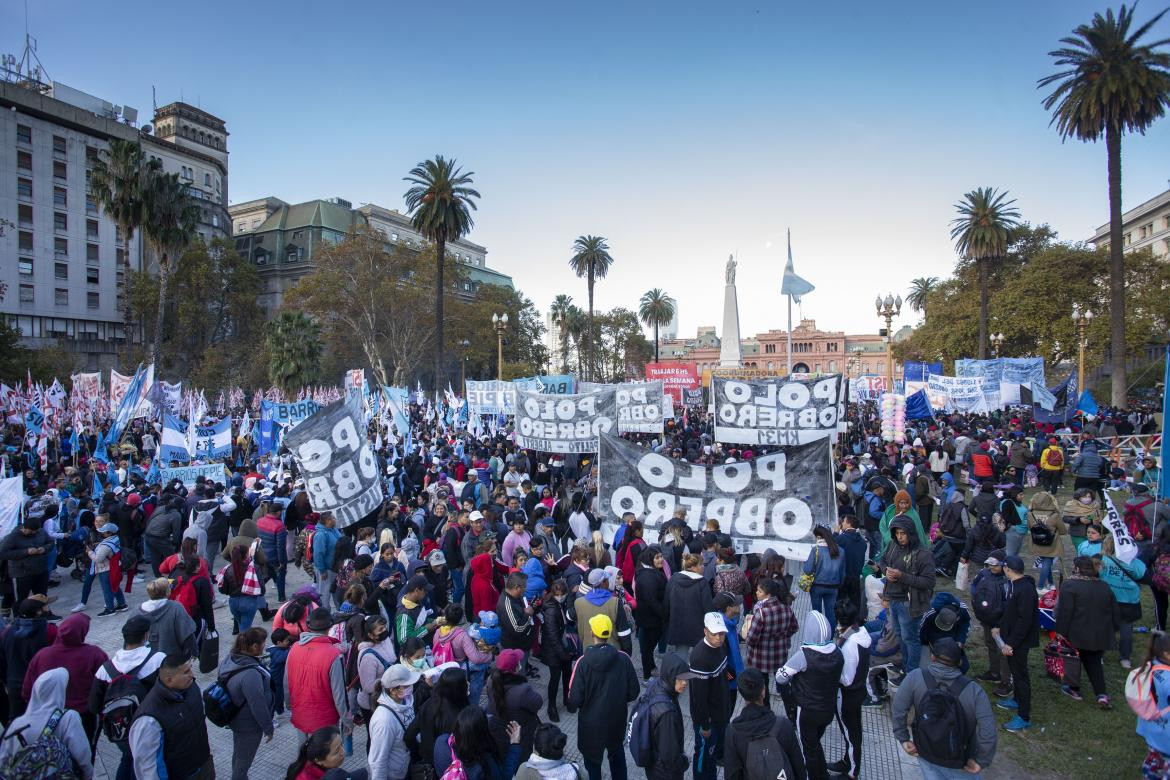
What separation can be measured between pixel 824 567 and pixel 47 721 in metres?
6.92

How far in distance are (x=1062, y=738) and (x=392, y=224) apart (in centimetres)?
8125

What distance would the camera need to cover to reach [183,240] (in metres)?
39.2

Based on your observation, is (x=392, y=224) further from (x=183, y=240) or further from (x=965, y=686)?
(x=965, y=686)

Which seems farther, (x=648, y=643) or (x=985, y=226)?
(x=985, y=226)

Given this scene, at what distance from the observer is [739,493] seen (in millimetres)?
7777

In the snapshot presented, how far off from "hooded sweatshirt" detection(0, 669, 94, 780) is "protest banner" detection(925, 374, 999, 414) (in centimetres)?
2457

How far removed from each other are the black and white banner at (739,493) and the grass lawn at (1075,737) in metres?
2.52

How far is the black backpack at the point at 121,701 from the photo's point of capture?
14.8ft

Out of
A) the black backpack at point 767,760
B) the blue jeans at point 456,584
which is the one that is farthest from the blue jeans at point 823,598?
the blue jeans at point 456,584

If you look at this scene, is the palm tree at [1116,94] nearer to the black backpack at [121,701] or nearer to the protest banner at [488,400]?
the protest banner at [488,400]

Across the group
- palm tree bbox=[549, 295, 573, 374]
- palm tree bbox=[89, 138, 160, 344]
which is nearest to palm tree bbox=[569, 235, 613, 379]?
palm tree bbox=[549, 295, 573, 374]

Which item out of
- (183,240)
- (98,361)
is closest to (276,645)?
(183,240)

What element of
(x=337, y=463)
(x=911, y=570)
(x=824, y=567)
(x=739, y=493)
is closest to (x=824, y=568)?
(x=824, y=567)

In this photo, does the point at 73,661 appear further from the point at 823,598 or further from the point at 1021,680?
the point at 1021,680
